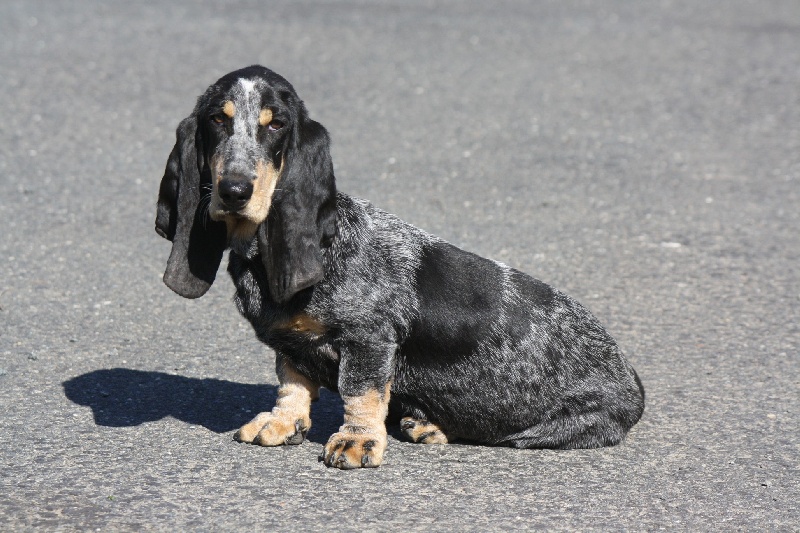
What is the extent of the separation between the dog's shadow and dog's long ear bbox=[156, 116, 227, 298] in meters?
0.78

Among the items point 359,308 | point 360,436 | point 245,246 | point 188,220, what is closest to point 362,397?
point 360,436

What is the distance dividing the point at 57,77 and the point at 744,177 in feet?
23.5

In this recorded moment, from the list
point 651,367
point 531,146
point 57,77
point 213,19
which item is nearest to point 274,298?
point 651,367

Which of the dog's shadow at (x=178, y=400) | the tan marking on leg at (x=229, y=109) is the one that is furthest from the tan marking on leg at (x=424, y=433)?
the tan marking on leg at (x=229, y=109)

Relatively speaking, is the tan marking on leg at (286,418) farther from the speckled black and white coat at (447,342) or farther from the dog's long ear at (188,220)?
the dog's long ear at (188,220)

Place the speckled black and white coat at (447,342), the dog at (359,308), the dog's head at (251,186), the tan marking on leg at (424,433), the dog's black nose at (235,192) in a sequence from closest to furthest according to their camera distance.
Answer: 1. the dog's black nose at (235,192)
2. the dog's head at (251,186)
3. the dog at (359,308)
4. the speckled black and white coat at (447,342)
5. the tan marking on leg at (424,433)

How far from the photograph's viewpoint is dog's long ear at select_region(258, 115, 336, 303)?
4.85 m

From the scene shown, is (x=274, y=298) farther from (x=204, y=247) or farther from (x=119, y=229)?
(x=119, y=229)

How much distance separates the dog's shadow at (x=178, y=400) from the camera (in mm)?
5520

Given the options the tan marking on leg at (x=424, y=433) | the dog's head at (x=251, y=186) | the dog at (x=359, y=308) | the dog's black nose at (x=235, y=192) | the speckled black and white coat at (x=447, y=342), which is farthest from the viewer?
the tan marking on leg at (x=424, y=433)

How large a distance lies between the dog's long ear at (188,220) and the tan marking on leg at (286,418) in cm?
61

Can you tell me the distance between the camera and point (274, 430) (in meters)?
5.19

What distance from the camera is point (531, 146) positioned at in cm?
1083

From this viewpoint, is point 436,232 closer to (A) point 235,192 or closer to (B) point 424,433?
(B) point 424,433
